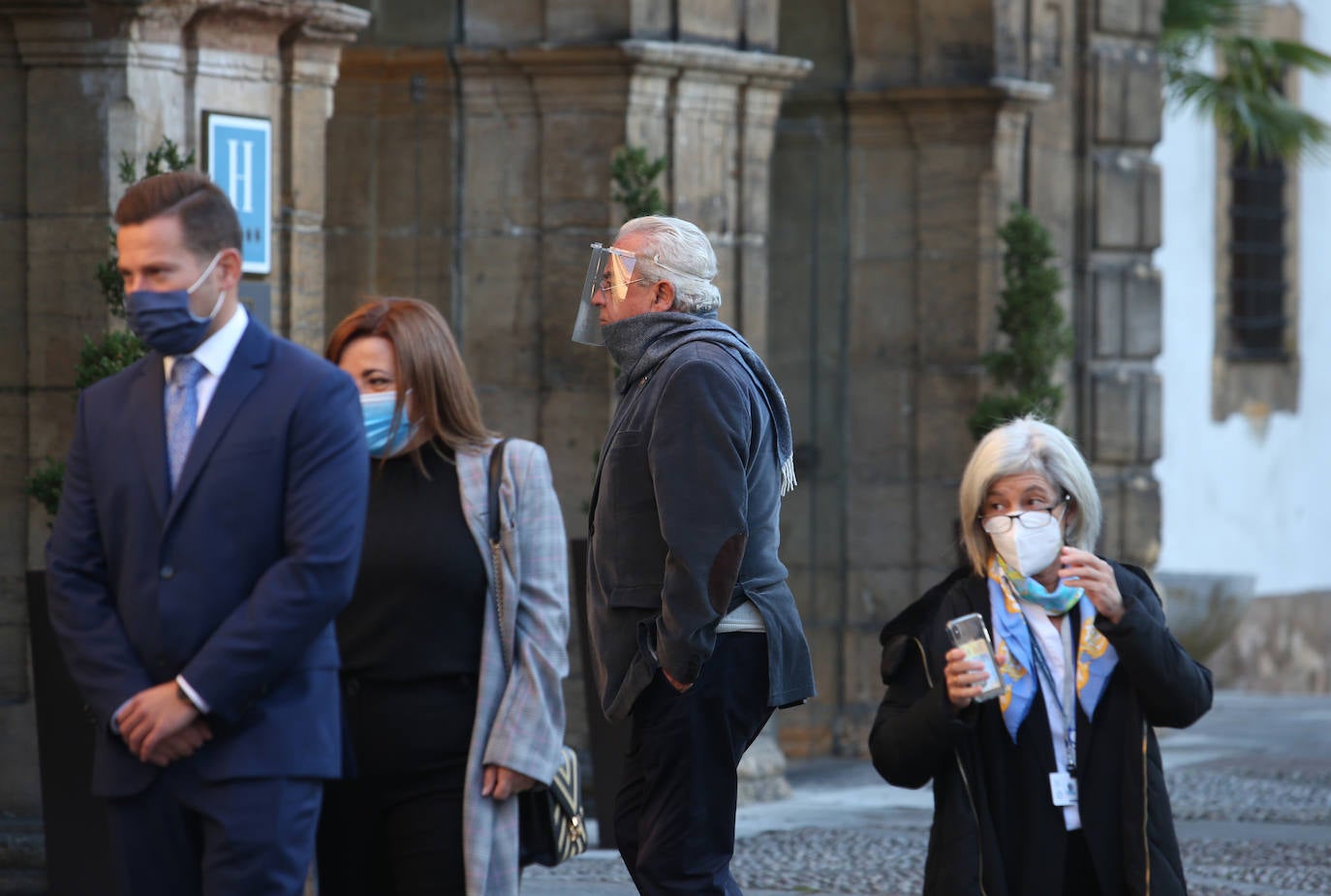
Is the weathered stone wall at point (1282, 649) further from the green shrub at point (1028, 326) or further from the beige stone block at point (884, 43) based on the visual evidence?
the beige stone block at point (884, 43)

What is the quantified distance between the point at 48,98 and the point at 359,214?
8.09 feet

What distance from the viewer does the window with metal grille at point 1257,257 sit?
59.7ft

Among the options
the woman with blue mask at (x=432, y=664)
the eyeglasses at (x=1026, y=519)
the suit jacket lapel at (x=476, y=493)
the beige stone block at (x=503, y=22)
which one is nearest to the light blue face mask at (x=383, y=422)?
the woman with blue mask at (x=432, y=664)

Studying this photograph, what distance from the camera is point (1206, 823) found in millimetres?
9039

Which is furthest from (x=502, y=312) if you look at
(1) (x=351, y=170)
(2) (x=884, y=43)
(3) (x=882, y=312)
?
(2) (x=884, y=43)

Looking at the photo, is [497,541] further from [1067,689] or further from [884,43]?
[884,43]

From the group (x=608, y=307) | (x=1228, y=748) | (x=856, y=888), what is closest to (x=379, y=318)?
(x=608, y=307)

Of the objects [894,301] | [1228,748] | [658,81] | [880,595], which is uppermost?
[658,81]

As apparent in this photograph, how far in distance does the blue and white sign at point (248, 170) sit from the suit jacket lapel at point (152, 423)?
3170 mm

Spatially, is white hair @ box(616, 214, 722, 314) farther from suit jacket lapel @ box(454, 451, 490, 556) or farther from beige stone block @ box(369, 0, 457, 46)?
beige stone block @ box(369, 0, 457, 46)

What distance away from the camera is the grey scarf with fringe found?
15.7 feet

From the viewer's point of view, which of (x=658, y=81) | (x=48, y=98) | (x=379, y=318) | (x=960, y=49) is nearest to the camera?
(x=379, y=318)

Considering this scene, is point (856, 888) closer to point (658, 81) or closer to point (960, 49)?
point (658, 81)

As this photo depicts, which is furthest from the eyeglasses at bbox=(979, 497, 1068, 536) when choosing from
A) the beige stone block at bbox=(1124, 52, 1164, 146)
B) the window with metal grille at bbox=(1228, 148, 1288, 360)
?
the window with metal grille at bbox=(1228, 148, 1288, 360)
